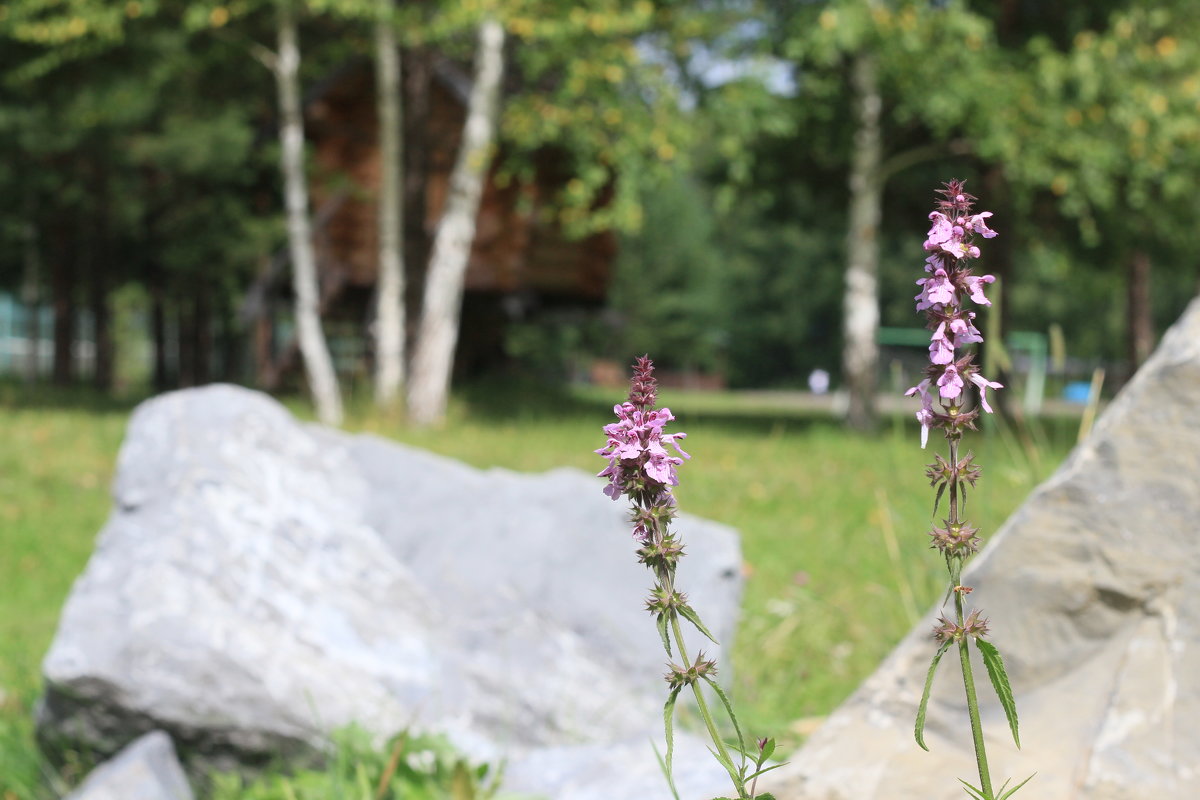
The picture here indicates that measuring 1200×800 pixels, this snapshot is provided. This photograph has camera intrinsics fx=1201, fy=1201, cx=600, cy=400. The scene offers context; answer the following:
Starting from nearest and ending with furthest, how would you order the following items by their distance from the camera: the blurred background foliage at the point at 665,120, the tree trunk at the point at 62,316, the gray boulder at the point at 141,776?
the gray boulder at the point at 141,776 < the blurred background foliage at the point at 665,120 < the tree trunk at the point at 62,316

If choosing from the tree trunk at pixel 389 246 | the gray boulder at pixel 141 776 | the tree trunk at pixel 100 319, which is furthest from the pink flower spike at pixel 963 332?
the tree trunk at pixel 100 319

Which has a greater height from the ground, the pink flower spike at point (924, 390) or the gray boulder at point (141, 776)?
the pink flower spike at point (924, 390)

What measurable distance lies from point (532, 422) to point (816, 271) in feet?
152

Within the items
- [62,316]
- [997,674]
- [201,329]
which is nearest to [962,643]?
[997,674]

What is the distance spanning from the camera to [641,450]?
115 cm

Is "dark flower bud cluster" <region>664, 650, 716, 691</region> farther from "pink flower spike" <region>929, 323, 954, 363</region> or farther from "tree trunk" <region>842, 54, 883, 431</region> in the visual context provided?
"tree trunk" <region>842, 54, 883, 431</region>

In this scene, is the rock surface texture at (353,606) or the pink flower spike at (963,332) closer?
the pink flower spike at (963,332)

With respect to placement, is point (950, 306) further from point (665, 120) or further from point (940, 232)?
point (665, 120)

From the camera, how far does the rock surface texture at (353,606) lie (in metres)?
2.90

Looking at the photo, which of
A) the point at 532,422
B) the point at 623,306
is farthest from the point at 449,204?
the point at 623,306

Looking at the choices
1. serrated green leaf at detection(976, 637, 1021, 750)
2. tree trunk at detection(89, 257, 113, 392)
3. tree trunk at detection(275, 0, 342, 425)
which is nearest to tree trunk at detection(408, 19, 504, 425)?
tree trunk at detection(275, 0, 342, 425)

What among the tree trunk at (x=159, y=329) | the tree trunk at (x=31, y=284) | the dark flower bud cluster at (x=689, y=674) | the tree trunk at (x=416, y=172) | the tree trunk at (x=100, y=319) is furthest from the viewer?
the tree trunk at (x=159, y=329)

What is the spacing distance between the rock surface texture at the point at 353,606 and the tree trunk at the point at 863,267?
1031cm

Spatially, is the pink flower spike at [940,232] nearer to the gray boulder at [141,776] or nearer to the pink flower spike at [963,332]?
the pink flower spike at [963,332]
